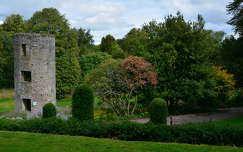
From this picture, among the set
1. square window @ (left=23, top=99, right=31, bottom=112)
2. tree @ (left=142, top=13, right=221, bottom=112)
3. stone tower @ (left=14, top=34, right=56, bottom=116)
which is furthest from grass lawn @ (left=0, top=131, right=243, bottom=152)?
square window @ (left=23, top=99, right=31, bottom=112)

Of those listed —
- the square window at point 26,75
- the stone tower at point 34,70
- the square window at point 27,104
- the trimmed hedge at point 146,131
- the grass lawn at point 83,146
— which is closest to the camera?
the grass lawn at point 83,146

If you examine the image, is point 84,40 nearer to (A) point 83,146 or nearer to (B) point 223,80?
(B) point 223,80

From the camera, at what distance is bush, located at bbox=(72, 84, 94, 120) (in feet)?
58.0

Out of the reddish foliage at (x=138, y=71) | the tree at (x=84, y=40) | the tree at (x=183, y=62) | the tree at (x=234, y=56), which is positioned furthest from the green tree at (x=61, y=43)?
the tree at (x=234, y=56)

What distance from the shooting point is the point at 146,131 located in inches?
520

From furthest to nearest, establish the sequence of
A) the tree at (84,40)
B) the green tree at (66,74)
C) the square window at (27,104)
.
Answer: the tree at (84,40), the green tree at (66,74), the square window at (27,104)

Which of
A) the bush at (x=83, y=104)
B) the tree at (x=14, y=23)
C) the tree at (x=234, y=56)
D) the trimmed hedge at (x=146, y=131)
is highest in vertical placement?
the tree at (x=14, y=23)

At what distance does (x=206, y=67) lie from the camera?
24516 mm

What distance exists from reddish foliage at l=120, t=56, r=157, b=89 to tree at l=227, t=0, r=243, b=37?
7.48 meters

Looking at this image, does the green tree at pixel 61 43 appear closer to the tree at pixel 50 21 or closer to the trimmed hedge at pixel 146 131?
the tree at pixel 50 21

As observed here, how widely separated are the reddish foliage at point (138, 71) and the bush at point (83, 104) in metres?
6.27

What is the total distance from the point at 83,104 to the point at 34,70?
31.8 ft

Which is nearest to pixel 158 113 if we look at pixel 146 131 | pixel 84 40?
pixel 146 131

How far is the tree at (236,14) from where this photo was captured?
957 inches
